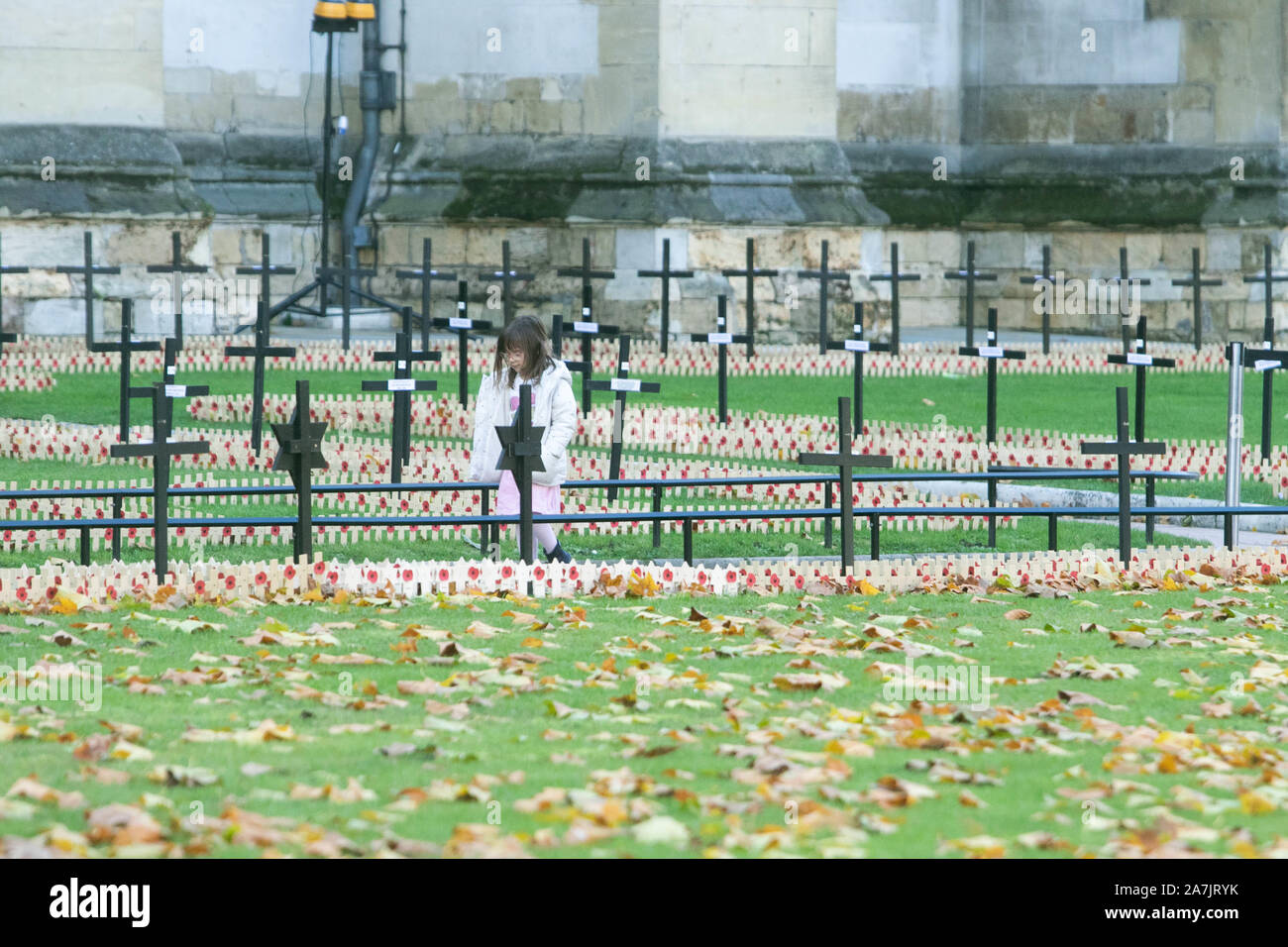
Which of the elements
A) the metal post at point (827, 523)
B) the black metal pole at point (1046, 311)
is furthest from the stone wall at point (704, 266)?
the metal post at point (827, 523)

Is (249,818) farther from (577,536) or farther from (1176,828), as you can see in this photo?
(577,536)

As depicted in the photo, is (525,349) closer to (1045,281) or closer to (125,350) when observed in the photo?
(125,350)

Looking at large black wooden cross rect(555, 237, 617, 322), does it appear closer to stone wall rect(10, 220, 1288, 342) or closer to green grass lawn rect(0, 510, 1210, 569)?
stone wall rect(10, 220, 1288, 342)

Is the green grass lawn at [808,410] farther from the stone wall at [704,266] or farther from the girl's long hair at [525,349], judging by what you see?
the stone wall at [704,266]

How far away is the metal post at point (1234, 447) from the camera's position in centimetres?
1236

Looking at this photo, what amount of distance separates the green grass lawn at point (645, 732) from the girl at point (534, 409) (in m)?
1.51

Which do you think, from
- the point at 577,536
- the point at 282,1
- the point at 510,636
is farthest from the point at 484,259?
the point at 510,636

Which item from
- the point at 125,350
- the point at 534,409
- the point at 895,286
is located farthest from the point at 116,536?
the point at 895,286

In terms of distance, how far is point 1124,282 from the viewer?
83.7ft

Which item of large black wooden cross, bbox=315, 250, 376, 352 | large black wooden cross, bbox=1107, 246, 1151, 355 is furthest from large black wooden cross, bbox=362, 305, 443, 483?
large black wooden cross, bbox=1107, 246, 1151, 355

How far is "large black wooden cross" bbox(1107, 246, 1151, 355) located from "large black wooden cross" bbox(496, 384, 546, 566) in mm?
14725

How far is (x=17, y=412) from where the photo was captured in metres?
17.4
